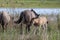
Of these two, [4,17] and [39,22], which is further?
[4,17]

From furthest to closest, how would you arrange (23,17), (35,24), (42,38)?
(23,17)
(35,24)
(42,38)

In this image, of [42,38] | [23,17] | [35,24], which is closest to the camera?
[42,38]

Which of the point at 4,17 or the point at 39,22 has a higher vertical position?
the point at 4,17

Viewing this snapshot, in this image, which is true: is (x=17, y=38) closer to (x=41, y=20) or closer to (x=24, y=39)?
(x=24, y=39)

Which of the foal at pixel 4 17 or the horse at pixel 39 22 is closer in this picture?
the horse at pixel 39 22

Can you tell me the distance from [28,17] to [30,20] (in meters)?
0.16

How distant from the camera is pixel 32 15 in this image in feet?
35.3

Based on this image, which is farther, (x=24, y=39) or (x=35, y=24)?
(x=35, y=24)

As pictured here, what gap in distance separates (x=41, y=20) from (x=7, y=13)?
1139 mm

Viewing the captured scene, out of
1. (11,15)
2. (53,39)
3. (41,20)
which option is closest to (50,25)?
(41,20)

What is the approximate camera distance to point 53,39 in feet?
25.3

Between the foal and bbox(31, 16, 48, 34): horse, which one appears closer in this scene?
bbox(31, 16, 48, 34): horse

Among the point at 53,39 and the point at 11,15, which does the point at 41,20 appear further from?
the point at 53,39

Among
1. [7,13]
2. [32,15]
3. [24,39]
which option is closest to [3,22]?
[7,13]
